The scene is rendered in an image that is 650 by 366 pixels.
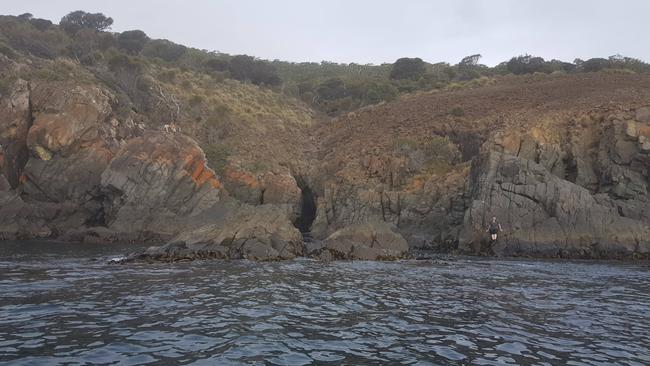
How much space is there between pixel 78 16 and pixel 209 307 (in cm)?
8672

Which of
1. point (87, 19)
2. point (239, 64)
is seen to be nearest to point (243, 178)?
point (239, 64)

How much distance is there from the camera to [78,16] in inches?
3415

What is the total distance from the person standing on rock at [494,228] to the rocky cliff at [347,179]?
1.54 feet

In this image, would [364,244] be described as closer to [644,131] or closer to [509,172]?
[509,172]

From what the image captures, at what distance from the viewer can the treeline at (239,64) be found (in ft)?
202

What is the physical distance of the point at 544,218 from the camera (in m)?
31.7

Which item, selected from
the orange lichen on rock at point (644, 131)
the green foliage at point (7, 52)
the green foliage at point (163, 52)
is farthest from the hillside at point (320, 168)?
the green foliage at point (163, 52)

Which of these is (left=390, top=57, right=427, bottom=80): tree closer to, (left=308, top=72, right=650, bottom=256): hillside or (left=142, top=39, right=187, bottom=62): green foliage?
(left=308, top=72, right=650, bottom=256): hillside

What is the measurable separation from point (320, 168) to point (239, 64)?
132 feet

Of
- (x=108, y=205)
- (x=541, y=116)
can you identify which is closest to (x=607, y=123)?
(x=541, y=116)

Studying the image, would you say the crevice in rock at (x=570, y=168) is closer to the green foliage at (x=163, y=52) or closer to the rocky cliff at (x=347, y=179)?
the rocky cliff at (x=347, y=179)

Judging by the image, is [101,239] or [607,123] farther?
[607,123]

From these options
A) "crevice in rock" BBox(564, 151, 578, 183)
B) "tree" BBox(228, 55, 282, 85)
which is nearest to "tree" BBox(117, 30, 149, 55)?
"tree" BBox(228, 55, 282, 85)

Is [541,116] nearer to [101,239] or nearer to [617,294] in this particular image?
[617,294]
